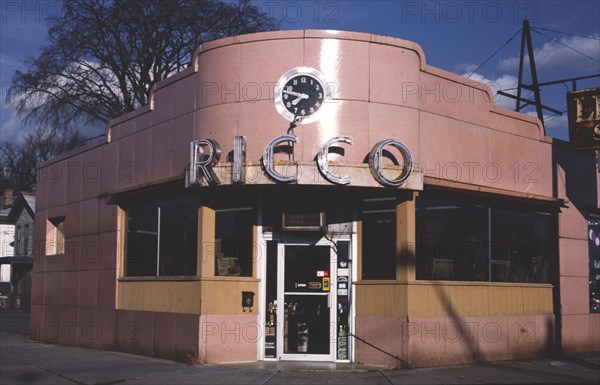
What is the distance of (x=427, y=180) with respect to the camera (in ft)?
47.0

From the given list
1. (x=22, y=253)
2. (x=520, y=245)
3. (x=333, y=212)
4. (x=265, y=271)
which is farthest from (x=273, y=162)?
(x=22, y=253)

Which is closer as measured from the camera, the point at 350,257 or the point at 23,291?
the point at 350,257

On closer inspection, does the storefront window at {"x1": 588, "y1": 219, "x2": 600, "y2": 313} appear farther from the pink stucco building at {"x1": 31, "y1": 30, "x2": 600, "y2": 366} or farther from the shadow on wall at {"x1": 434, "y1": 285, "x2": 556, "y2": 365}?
the shadow on wall at {"x1": 434, "y1": 285, "x2": 556, "y2": 365}

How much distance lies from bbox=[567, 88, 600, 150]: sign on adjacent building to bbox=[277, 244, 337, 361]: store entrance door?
6.81 metres

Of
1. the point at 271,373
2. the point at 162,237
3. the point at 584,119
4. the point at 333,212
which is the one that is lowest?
the point at 271,373

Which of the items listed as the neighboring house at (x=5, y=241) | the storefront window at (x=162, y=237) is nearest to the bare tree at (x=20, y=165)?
the neighboring house at (x=5, y=241)

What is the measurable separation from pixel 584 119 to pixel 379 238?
6.20m

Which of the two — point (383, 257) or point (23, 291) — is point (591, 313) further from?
point (23, 291)

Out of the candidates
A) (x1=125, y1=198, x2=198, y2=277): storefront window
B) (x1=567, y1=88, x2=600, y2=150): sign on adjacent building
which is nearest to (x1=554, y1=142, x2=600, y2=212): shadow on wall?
(x1=567, y1=88, x2=600, y2=150): sign on adjacent building

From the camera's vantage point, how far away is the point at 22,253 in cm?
4912

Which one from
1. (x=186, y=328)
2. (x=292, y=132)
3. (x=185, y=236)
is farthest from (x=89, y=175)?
(x=292, y=132)

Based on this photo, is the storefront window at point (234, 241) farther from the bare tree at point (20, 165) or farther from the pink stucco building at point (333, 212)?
the bare tree at point (20, 165)

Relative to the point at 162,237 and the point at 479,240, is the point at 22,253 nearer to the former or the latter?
the point at 162,237

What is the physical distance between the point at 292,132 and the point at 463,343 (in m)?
5.52
